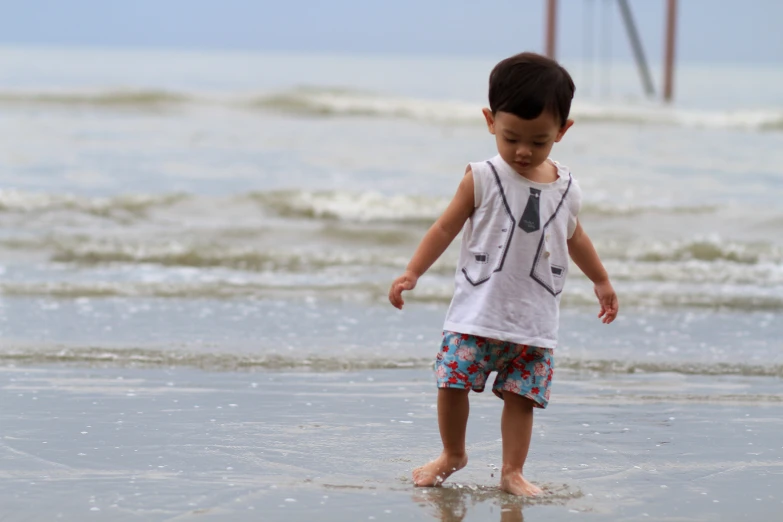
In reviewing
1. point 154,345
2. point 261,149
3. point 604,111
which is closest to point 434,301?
point 154,345

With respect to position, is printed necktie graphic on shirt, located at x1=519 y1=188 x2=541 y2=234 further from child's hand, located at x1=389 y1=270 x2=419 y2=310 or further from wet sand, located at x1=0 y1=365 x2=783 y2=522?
wet sand, located at x1=0 y1=365 x2=783 y2=522

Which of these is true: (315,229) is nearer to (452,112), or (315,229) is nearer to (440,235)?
(440,235)

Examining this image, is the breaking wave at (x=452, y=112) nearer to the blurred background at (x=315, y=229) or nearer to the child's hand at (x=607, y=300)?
the blurred background at (x=315, y=229)

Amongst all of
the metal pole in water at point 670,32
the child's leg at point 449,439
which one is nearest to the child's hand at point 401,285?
the child's leg at point 449,439

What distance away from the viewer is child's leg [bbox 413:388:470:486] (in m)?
2.61

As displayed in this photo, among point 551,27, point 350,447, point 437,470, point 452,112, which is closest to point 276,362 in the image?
point 350,447

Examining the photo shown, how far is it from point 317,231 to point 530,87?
19.8 ft

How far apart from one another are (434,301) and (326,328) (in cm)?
89

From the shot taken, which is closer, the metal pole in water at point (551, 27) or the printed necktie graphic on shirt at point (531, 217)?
the printed necktie graphic on shirt at point (531, 217)

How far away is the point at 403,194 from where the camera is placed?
1095 centimetres

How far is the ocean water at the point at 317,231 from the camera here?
184 inches

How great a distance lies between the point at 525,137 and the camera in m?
2.52

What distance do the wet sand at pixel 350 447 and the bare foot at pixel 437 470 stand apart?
0.04 metres

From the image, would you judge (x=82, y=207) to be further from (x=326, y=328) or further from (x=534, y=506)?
(x=534, y=506)
